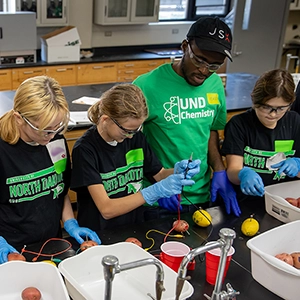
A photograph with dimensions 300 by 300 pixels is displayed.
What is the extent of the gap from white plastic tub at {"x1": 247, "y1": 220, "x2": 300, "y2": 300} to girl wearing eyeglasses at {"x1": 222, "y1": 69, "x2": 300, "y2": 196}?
385 mm

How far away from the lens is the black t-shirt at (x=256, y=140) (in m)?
2.22

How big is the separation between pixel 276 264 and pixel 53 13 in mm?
4449

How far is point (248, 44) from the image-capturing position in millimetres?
5836

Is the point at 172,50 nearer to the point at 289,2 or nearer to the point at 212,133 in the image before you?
the point at 289,2

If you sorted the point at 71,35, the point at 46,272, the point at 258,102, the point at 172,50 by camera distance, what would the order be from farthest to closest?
the point at 172,50 < the point at 71,35 < the point at 258,102 < the point at 46,272

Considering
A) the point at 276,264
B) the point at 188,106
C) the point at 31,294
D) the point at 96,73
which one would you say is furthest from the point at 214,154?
the point at 96,73

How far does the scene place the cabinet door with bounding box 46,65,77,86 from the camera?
5.08 meters

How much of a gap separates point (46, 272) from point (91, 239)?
0.34 m

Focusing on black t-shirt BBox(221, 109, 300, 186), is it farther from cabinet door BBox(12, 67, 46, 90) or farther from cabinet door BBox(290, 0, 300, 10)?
cabinet door BBox(290, 0, 300, 10)

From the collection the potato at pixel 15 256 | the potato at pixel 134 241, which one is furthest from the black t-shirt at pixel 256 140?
the potato at pixel 15 256

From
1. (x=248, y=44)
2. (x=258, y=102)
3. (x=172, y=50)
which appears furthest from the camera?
(x=172, y=50)

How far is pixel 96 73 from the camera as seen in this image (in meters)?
5.40

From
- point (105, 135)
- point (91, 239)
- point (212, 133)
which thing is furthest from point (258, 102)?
point (91, 239)

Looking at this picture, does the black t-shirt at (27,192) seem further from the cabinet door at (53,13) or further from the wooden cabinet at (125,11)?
the wooden cabinet at (125,11)
